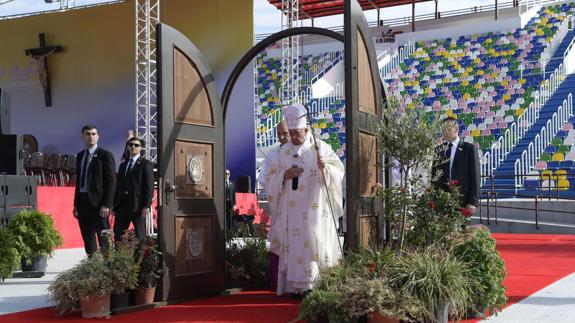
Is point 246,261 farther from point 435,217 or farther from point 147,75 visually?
point 147,75

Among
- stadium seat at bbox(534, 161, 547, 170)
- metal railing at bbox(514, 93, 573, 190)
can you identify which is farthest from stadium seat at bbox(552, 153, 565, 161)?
stadium seat at bbox(534, 161, 547, 170)

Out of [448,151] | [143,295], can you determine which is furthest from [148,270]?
[448,151]

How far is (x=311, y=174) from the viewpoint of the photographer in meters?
7.39

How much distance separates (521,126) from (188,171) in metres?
18.6

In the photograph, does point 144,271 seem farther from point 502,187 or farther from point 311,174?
point 502,187

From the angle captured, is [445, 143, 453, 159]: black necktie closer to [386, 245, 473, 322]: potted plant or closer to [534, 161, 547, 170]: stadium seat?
[386, 245, 473, 322]: potted plant

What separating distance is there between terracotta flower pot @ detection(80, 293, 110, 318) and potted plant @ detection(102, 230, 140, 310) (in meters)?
0.15

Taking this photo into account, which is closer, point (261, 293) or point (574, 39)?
point (261, 293)

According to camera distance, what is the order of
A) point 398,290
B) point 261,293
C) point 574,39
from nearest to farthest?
point 398,290
point 261,293
point 574,39

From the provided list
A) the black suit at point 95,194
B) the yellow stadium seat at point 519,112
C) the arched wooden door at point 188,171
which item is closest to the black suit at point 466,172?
the arched wooden door at point 188,171

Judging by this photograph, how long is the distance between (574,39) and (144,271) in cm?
2866

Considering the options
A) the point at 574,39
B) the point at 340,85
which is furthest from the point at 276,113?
the point at 574,39

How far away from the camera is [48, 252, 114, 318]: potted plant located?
656cm

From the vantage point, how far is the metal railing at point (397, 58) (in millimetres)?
34928
